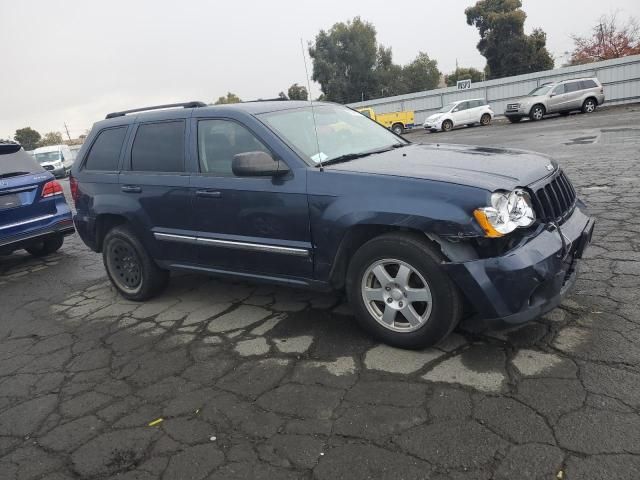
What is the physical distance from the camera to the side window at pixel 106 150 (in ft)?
16.0

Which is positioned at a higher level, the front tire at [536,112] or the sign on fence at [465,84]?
the sign on fence at [465,84]

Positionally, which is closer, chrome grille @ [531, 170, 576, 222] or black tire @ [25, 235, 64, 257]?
chrome grille @ [531, 170, 576, 222]

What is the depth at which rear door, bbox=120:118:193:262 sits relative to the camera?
14.1 feet

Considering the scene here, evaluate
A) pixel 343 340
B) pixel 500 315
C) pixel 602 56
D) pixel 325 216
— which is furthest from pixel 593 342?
pixel 602 56

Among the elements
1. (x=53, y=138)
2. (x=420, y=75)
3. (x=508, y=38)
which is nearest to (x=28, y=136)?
(x=53, y=138)

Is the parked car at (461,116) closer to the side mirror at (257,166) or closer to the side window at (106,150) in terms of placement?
the side window at (106,150)

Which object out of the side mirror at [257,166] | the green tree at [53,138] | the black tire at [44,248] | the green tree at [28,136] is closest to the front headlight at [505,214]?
the side mirror at [257,166]

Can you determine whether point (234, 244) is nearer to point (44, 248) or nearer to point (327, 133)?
point (327, 133)

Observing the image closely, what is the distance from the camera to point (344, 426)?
271 cm

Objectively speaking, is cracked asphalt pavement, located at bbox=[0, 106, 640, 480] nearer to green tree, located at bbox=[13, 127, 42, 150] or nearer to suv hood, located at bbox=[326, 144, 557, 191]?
suv hood, located at bbox=[326, 144, 557, 191]

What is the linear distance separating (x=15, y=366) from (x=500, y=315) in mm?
3592

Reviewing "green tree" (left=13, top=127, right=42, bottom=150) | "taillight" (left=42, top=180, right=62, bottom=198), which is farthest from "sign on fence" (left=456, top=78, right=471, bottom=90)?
"green tree" (left=13, top=127, right=42, bottom=150)

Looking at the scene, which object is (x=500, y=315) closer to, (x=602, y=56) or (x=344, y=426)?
(x=344, y=426)

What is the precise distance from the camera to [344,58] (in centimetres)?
4603
